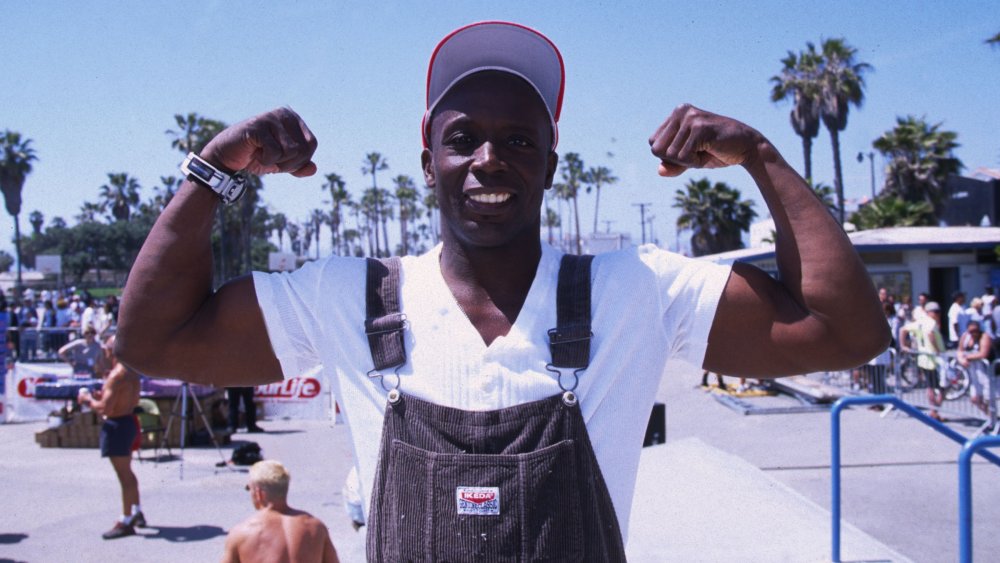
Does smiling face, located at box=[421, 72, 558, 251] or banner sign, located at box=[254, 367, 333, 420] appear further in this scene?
banner sign, located at box=[254, 367, 333, 420]

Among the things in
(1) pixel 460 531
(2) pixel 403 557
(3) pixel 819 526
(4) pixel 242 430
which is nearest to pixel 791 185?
(1) pixel 460 531

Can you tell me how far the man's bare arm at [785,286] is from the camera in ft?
5.09

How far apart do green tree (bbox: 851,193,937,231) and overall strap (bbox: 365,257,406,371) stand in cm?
3186

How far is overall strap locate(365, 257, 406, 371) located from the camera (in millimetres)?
1527

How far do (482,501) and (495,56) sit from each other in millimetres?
893

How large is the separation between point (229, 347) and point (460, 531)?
620 millimetres

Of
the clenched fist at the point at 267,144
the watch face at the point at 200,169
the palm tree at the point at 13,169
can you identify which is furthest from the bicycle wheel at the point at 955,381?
the palm tree at the point at 13,169

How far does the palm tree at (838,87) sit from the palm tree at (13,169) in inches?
1753

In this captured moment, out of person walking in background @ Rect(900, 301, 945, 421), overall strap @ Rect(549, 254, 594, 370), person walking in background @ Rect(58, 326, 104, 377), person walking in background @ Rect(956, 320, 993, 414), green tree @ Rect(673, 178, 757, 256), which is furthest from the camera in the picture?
green tree @ Rect(673, 178, 757, 256)

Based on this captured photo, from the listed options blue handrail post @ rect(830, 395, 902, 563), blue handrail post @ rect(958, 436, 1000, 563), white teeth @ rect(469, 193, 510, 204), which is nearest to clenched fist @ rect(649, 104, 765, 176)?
white teeth @ rect(469, 193, 510, 204)

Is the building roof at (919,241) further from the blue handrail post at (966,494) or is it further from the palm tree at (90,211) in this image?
the palm tree at (90,211)

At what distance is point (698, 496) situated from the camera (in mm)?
6469

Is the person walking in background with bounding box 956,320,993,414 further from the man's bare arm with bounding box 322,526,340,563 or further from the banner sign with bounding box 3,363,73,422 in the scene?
the banner sign with bounding box 3,363,73,422

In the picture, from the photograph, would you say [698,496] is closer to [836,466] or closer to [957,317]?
[836,466]
